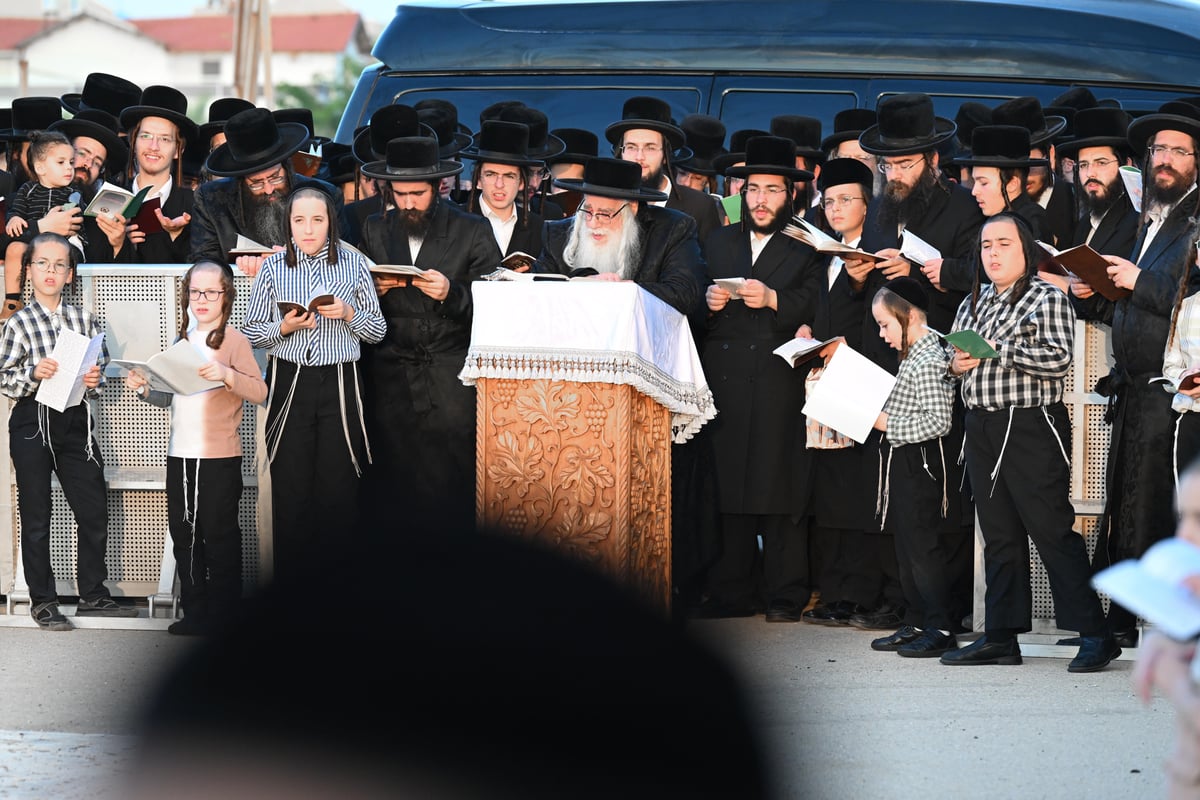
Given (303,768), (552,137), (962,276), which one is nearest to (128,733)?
(303,768)

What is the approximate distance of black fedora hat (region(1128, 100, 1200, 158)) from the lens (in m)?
6.62

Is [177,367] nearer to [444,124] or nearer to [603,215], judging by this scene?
[603,215]

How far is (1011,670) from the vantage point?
6.54 metres

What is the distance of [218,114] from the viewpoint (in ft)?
32.0

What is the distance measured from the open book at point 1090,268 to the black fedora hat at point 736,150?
218cm

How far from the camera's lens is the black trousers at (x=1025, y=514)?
256 inches

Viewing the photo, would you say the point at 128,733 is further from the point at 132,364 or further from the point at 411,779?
the point at 132,364

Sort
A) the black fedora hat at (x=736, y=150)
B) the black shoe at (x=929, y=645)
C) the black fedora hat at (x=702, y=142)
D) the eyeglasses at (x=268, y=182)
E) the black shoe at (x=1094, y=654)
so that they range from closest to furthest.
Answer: the black shoe at (x=1094, y=654) < the black shoe at (x=929, y=645) < the eyeglasses at (x=268, y=182) < the black fedora hat at (x=736, y=150) < the black fedora hat at (x=702, y=142)

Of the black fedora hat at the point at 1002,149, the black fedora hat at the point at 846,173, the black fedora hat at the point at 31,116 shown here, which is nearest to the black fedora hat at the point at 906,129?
the black fedora hat at the point at 846,173

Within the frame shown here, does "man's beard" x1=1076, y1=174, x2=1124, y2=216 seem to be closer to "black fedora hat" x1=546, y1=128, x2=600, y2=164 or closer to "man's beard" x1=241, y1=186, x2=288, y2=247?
"black fedora hat" x1=546, y1=128, x2=600, y2=164

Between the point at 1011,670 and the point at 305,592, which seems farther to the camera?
the point at 1011,670

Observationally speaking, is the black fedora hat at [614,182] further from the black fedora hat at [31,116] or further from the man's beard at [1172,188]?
the black fedora hat at [31,116]

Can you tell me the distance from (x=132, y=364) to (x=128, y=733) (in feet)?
18.7

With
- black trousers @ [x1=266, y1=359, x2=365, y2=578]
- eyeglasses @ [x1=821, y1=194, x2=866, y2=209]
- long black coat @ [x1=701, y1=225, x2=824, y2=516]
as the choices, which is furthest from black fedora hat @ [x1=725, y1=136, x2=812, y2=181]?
black trousers @ [x1=266, y1=359, x2=365, y2=578]
